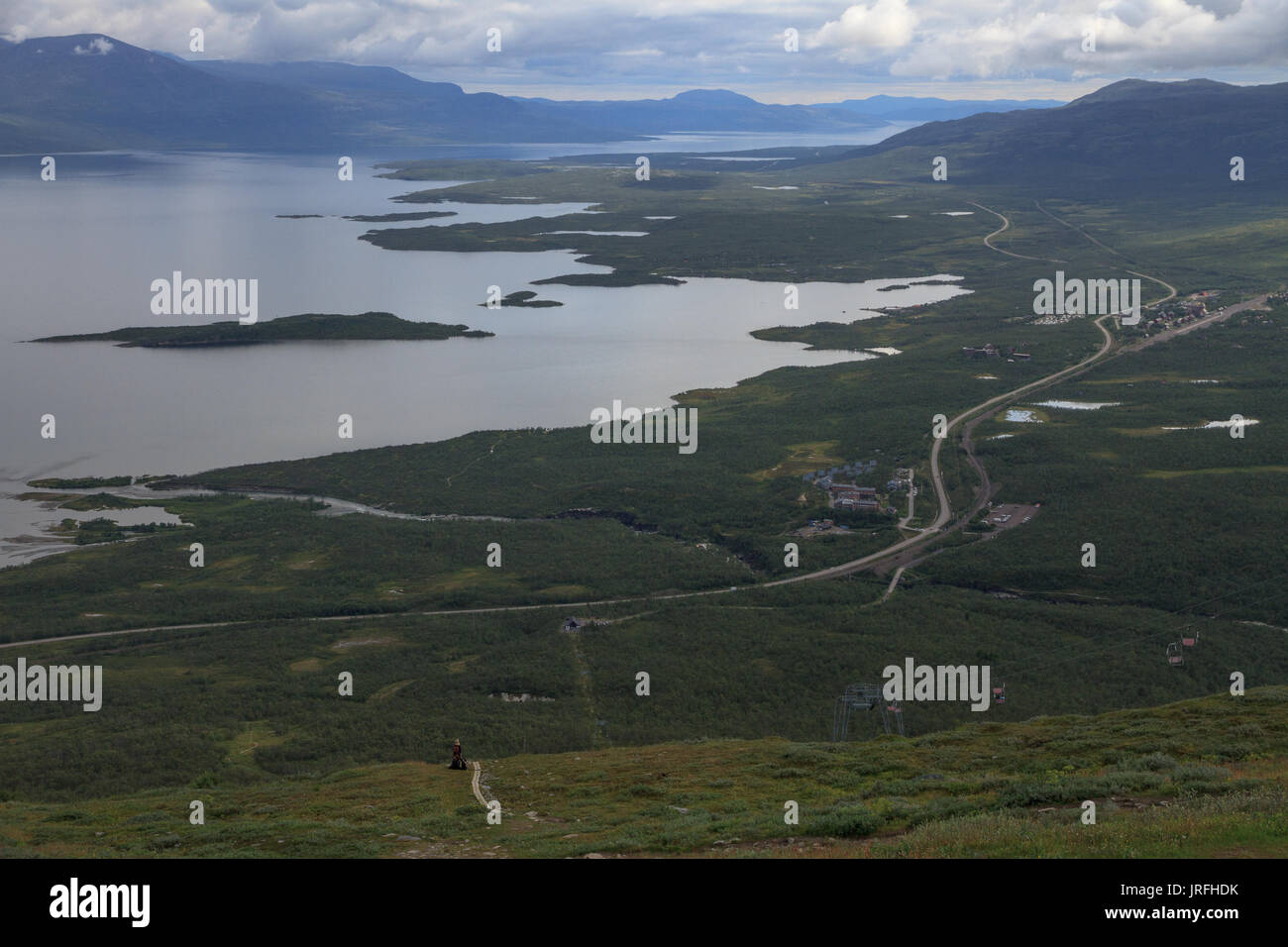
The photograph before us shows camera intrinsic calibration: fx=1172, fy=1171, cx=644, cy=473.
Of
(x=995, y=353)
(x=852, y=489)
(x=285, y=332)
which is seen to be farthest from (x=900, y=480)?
(x=285, y=332)

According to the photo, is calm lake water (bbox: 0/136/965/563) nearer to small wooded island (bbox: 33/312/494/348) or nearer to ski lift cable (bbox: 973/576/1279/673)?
small wooded island (bbox: 33/312/494/348)

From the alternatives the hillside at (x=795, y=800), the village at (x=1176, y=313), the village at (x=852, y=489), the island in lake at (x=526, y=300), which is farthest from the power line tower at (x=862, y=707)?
the island in lake at (x=526, y=300)

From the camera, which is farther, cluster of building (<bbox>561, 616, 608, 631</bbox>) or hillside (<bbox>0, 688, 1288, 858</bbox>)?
cluster of building (<bbox>561, 616, 608, 631</bbox>)

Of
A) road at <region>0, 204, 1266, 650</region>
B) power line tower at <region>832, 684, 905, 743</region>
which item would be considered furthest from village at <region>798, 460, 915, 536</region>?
power line tower at <region>832, 684, 905, 743</region>

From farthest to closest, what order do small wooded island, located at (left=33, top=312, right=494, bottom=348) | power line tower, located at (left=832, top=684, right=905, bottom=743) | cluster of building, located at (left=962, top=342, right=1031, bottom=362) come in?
1. small wooded island, located at (left=33, top=312, right=494, bottom=348)
2. cluster of building, located at (left=962, top=342, right=1031, bottom=362)
3. power line tower, located at (left=832, top=684, right=905, bottom=743)

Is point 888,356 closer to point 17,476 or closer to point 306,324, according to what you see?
point 306,324

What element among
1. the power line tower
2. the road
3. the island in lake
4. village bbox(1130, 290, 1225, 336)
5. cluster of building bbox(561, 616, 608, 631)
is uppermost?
the island in lake

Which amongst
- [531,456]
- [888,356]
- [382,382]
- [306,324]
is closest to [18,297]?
[306,324]
